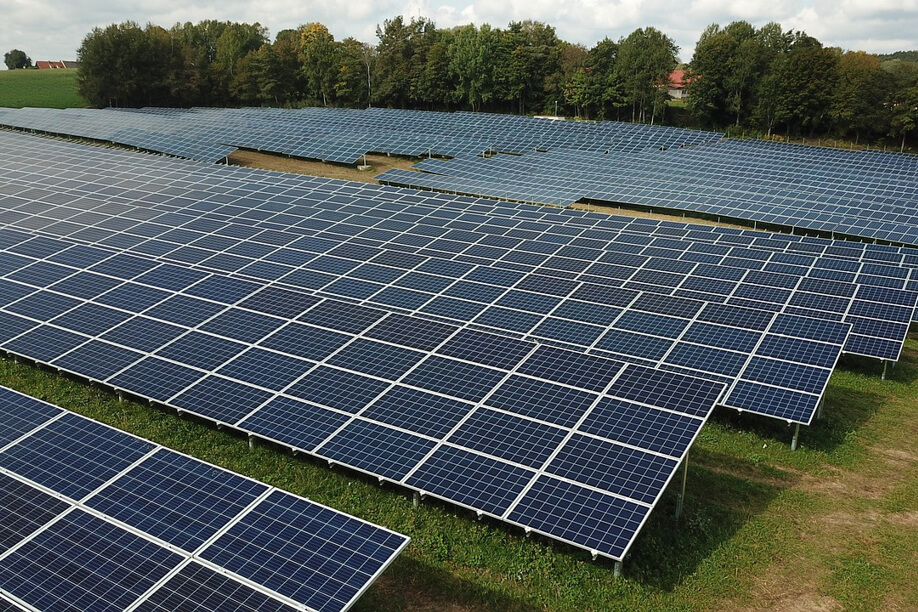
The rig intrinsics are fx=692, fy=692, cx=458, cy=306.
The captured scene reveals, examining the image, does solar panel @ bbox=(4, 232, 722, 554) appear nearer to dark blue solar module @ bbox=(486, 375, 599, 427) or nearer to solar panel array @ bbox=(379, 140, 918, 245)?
dark blue solar module @ bbox=(486, 375, 599, 427)

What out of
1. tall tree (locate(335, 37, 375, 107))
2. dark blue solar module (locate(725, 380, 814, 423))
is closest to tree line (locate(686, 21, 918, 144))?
tall tree (locate(335, 37, 375, 107))

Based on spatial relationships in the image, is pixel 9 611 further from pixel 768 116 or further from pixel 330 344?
pixel 768 116

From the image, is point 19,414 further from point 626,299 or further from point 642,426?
point 626,299

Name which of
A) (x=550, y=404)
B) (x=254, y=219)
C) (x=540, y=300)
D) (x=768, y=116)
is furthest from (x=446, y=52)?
(x=550, y=404)

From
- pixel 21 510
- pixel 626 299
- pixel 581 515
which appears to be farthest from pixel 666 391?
pixel 21 510

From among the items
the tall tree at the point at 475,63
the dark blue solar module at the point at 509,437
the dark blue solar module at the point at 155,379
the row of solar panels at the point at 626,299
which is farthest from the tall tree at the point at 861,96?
the dark blue solar module at the point at 155,379
